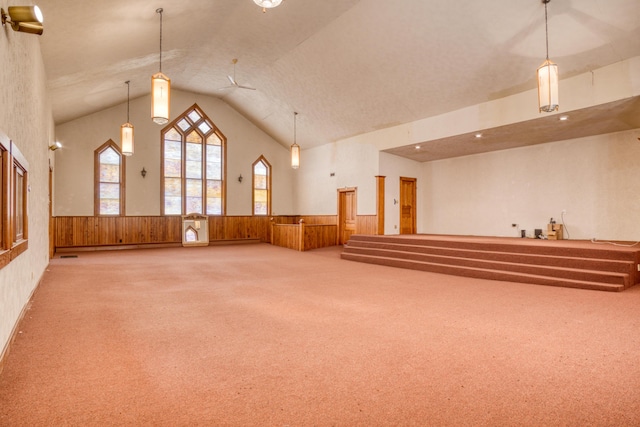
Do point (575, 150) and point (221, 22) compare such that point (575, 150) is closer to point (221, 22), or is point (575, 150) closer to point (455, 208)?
point (455, 208)

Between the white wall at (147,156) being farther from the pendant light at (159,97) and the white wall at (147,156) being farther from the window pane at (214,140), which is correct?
the pendant light at (159,97)

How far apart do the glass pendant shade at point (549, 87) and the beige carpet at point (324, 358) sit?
2681mm

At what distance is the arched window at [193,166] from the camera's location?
1179 centimetres

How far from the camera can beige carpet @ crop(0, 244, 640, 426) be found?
1949mm

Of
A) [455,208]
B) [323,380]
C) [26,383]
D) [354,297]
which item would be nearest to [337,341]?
[323,380]

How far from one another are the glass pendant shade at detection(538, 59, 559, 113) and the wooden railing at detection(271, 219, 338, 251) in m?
7.10

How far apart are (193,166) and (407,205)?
7469 mm

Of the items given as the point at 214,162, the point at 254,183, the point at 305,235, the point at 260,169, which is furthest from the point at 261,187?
the point at 305,235

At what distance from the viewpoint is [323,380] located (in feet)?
7.59

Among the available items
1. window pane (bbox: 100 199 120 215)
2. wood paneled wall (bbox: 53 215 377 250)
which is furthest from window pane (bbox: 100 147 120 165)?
wood paneled wall (bbox: 53 215 377 250)

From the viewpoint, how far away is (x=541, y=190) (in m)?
8.84

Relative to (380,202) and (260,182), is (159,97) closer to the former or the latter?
(380,202)

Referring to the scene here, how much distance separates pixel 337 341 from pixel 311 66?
7366 mm

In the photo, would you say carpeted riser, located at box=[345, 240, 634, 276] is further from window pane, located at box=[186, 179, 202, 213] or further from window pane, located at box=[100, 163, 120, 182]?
window pane, located at box=[100, 163, 120, 182]
